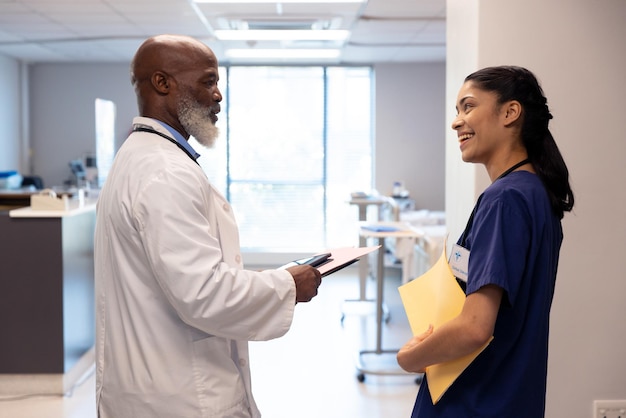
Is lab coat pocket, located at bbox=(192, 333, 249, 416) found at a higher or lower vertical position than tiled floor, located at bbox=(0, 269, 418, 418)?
higher

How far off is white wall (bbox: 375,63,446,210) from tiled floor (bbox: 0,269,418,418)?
9.52 feet

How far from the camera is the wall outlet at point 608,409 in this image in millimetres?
2678

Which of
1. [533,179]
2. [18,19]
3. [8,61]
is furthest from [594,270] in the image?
[8,61]

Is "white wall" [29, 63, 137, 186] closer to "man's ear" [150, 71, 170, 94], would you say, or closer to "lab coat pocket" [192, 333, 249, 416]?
"man's ear" [150, 71, 170, 94]

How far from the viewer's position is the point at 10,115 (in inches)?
315

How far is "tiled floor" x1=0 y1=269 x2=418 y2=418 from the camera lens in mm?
3652

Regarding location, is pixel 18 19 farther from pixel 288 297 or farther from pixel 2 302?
pixel 288 297

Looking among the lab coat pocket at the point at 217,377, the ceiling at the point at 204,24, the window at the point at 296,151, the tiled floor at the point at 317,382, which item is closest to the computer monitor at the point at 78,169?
the ceiling at the point at 204,24

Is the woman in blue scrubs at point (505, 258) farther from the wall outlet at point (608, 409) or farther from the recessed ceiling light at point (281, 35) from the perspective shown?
the recessed ceiling light at point (281, 35)

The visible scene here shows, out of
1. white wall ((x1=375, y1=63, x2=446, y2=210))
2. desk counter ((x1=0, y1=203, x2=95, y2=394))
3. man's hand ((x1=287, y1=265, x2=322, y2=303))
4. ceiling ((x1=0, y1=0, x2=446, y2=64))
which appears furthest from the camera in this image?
white wall ((x1=375, y1=63, x2=446, y2=210))

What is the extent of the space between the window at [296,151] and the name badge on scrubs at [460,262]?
7.29 meters

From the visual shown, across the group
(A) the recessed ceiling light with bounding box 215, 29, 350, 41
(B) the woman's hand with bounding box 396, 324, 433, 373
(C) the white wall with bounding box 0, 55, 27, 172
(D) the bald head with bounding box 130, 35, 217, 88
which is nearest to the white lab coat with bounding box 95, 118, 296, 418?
(D) the bald head with bounding box 130, 35, 217, 88

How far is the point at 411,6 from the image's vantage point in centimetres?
523

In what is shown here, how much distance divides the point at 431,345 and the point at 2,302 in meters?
3.19
